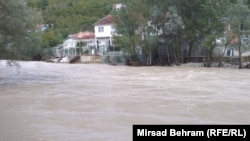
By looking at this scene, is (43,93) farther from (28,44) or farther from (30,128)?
(30,128)

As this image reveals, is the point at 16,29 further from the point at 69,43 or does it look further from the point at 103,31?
the point at 69,43

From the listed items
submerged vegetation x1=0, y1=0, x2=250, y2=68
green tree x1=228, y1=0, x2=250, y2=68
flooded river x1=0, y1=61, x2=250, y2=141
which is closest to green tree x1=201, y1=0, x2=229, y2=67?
submerged vegetation x1=0, y1=0, x2=250, y2=68

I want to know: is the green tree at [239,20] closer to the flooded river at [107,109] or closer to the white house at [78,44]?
the flooded river at [107,109]

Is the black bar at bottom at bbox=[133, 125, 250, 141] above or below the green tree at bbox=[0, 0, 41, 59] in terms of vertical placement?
below

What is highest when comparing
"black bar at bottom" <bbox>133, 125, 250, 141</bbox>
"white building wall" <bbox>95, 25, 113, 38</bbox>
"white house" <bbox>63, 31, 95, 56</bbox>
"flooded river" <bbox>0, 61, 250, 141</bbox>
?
"white building wall" <bbox>95, 25, 113, 38</bbox>

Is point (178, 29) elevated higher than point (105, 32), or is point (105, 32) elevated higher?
point (105, 32)

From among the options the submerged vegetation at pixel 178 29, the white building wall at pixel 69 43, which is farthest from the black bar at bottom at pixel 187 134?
the white building wall at pixel 69 43

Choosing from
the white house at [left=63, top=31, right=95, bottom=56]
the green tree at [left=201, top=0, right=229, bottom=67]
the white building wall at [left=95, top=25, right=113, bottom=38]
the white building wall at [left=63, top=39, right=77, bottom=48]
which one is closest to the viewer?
the green tree at [left=201, top=0, right=229, bottom=67]

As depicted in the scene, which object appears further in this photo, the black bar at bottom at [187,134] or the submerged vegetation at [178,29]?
the submerged vegetation at [178,29]

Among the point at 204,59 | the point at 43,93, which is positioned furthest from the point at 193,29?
the point at 43,93

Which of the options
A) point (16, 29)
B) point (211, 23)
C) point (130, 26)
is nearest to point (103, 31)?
point (130, 26)

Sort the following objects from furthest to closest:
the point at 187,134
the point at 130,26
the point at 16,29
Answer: the point at 130,26 → the point at 16,29 → the point at 187,134

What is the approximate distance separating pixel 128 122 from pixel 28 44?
13016 millimetres

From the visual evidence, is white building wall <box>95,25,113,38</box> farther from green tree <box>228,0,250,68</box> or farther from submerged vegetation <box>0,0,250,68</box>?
green tree <box>228,0,250,68</box>
